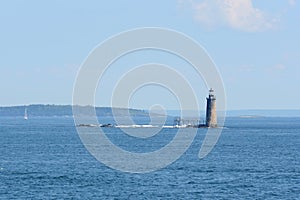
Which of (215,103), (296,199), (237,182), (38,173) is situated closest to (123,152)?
(38,173)

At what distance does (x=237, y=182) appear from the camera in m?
76.8

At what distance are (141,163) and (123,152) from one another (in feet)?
70.2

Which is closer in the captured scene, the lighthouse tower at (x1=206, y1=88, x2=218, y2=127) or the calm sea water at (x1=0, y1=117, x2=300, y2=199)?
the calm sea water at (x1=0, y1=117, x2=300, y2=199)

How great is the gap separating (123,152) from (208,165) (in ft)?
84.4

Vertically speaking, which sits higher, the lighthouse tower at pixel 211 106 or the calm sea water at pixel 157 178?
the lighthouse tower at pixel 211 106

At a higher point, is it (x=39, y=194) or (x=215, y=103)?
(x=215, y=103)

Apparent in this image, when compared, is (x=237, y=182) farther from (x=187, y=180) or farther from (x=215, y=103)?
(x=215, y=103)

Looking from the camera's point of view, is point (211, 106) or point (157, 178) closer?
point (157, 178)

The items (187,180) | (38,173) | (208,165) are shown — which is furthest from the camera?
(208,165)

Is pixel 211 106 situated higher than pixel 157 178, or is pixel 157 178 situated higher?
pixel 211 106

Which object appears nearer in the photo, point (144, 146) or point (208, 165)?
point (208, 165)

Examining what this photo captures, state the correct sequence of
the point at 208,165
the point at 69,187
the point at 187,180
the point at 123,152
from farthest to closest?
the point at 123,152 < the point at 208,165 < the point at 187,180 < the point at 69,187

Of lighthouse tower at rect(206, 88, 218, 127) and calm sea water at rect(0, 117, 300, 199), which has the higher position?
lighthouse tower at rect(206, 88, 218, 127)

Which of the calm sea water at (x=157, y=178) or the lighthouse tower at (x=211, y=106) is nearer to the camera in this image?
the calm sea water at (x=157, y=178)
